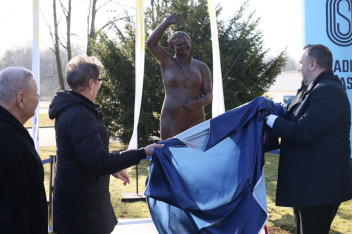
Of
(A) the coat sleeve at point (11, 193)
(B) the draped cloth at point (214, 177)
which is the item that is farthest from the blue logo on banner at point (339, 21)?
(A) the coat sleeve at point (11, 193)

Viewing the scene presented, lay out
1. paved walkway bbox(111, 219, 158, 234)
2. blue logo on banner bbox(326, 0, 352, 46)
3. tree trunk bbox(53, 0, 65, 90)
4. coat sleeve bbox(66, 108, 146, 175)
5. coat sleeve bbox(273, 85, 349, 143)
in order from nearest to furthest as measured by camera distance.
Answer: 1. coat sleeve bbox(66, 108, 146, 175)
2. coat sleeve bbox(273, 85, 349, 143)
3. paved walkway bbox(111, 219, 158, 234)
4. blue logo on banner bbox(326, 0, 352, 46)
5. tree trunk bbox(53, 0, 65, 90)

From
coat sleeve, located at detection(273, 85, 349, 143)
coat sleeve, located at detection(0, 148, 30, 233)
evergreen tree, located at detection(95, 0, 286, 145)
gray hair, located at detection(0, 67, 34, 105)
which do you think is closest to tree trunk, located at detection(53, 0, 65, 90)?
evergreen tree, located at detection(95, 0, 286, 145)

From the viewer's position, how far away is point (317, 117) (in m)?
2.54

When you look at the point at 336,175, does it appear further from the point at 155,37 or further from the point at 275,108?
the point at 155,37

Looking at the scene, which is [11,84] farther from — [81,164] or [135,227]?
[135,227]

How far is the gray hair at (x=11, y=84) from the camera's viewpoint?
179cm

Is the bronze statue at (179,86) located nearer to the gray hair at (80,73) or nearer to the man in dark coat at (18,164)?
the gray hair at (80,73)

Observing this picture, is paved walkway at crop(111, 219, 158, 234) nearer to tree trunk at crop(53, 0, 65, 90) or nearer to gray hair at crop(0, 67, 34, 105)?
gray hair at crop(0, 67, 34, 105)

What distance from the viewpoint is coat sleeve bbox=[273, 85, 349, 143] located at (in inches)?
100

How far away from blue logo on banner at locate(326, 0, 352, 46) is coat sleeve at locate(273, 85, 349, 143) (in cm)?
329

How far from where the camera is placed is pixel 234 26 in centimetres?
1073

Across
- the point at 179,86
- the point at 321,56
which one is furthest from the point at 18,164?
the point at 179,86

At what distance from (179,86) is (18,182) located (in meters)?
2.69

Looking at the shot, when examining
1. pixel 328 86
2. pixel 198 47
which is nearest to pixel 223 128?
pixel 328 86
